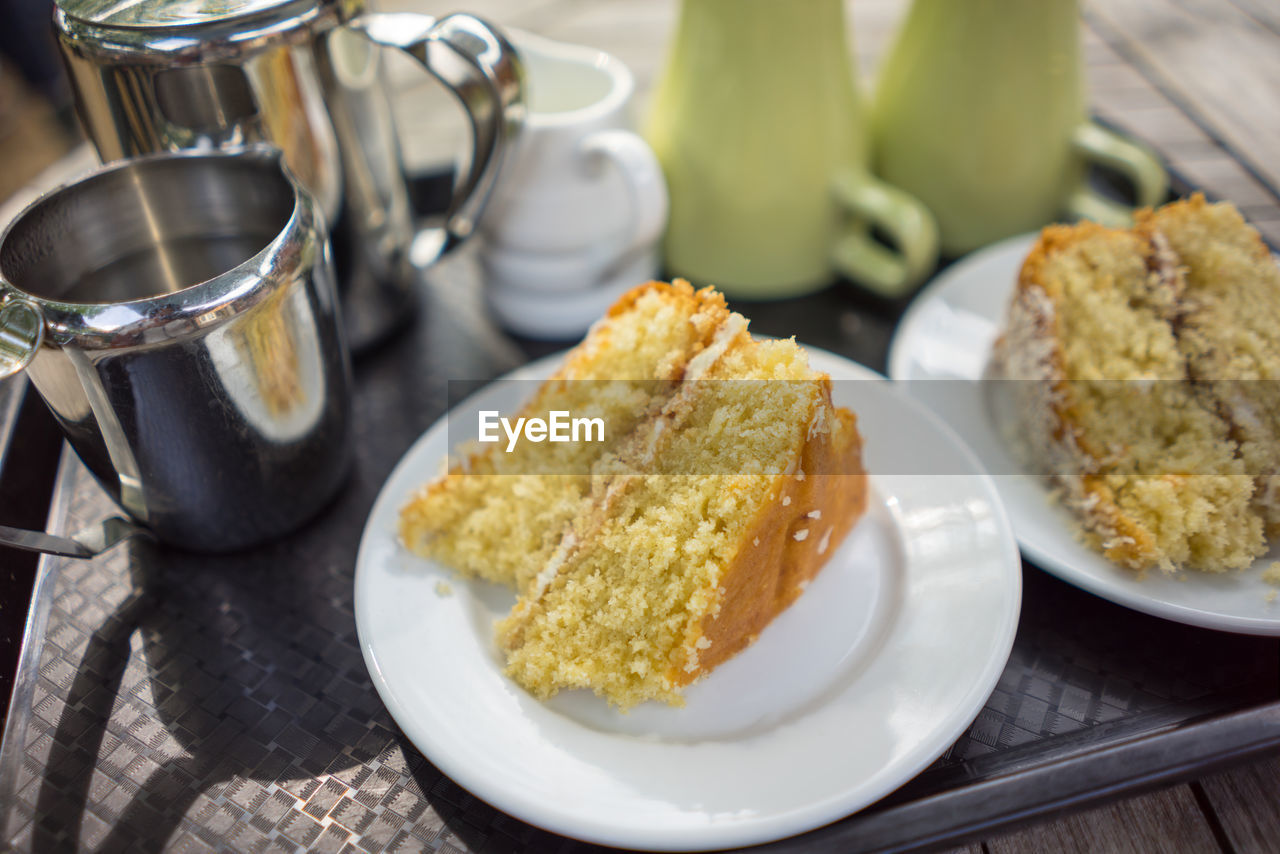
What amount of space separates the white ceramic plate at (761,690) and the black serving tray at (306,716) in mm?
49

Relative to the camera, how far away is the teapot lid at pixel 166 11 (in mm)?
697

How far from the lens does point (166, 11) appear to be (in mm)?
710

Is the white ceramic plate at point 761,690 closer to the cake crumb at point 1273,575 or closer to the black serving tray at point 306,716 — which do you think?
the black serving tray at point 306,716

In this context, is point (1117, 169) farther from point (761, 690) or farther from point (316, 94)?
point (316, 94)

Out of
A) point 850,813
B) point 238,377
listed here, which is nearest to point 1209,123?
point 850,813

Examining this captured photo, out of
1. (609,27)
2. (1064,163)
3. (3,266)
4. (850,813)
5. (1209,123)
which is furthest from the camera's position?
(609,27)

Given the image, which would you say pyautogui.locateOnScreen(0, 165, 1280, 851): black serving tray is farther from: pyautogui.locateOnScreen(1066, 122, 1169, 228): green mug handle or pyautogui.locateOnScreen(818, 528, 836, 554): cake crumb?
pyautogui.locateOnScreen(1066, 122, 1169, 228): green mug handle

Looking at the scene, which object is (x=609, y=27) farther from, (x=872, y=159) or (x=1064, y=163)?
(x=1064, y=163)

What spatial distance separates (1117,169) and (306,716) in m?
1.05

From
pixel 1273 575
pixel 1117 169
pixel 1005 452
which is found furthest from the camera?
pixel 1117 169

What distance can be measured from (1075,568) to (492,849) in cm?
49

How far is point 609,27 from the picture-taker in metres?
1.65

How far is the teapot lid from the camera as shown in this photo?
2.29 ft

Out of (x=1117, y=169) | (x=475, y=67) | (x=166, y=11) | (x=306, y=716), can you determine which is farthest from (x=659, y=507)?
(x=1117, y=169)
